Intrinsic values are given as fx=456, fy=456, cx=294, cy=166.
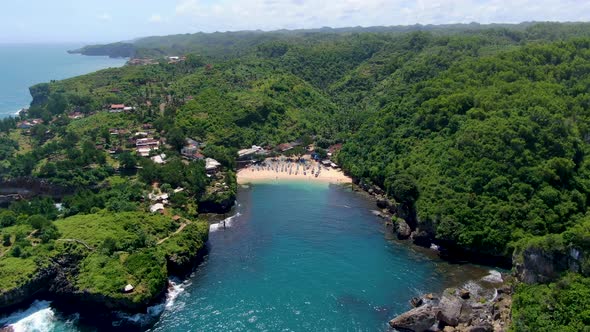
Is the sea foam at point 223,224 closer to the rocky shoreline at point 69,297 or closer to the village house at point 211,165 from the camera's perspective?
the village house at point 211,165

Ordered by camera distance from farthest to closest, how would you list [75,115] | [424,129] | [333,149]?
[75,115], [333,149], [424,129]

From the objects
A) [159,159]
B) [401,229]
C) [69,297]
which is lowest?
[69,297]

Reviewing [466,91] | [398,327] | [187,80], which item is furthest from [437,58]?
[398,327]

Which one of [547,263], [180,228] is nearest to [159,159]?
[180,228]

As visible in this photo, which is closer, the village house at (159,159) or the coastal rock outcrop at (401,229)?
the coastal rock outcrop at (401,229)

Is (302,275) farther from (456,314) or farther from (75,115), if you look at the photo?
(75,115)

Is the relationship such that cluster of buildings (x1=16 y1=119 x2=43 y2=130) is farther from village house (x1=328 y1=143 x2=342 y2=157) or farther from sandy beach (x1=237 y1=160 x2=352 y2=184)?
village house (x1=328 y1=143 x2=342 y2=157)

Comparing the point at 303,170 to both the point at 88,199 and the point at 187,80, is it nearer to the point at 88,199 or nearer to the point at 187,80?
the point at 88,199

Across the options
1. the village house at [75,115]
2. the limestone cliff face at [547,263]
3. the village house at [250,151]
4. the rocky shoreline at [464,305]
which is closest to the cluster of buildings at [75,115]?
the village house at [75,115]
